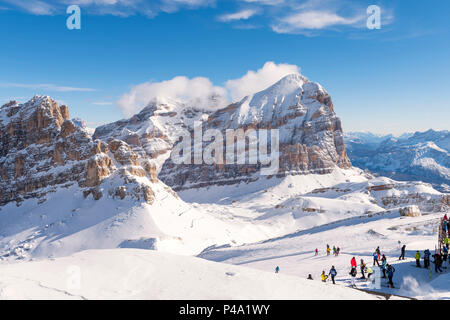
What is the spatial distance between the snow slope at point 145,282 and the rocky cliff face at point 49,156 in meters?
57.6

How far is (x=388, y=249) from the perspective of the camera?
3419cm

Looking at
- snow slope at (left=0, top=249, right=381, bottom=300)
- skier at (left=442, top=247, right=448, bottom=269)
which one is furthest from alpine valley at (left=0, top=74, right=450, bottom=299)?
skier at (left=442, top=247, right=448, bottom=269)

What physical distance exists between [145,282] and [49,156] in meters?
89.1

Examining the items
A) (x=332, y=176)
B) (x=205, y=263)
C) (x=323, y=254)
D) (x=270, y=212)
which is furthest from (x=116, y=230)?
(x=332, y=176)

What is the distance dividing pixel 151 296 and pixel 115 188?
66.5 m

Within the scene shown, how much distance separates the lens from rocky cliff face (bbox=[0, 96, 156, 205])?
84.8 meters

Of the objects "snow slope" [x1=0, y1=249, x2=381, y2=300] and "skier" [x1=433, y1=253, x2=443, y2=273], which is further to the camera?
"skier" [x1=433, y1=253, x2=443, y2=273]

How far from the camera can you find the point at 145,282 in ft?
58.2

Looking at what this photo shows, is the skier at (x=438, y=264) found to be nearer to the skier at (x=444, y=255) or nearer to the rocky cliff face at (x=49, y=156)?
the skier at (x=444, y=255)

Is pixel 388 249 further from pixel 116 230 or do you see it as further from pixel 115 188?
pixel 115 188

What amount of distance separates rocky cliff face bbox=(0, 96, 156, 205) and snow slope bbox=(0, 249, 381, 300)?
189 feet

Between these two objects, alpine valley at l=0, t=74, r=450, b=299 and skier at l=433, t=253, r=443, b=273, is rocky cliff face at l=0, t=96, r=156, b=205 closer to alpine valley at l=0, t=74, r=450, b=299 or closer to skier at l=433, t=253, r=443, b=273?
alpine valley at l=0, t=74, r=450, b=299

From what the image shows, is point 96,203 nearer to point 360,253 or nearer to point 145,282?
point 360,253

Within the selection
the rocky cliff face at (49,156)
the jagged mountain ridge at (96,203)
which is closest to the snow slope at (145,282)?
the jagged mountain ridge at (96,203)
